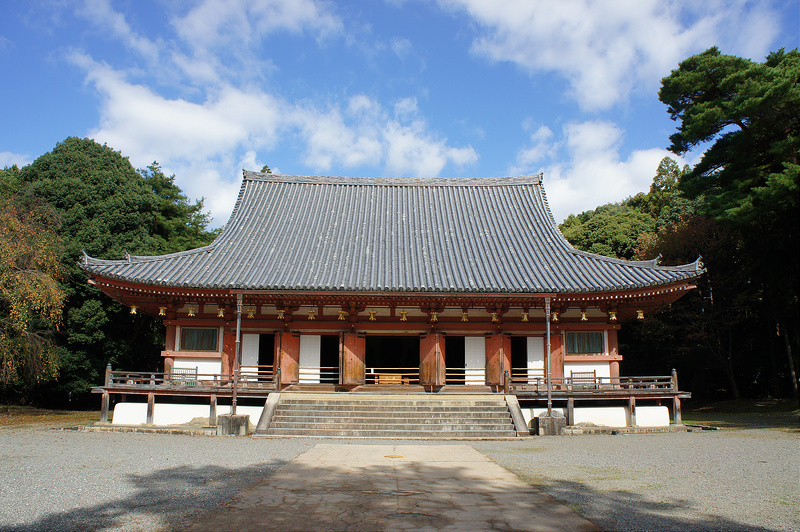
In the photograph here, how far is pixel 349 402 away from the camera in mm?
14492

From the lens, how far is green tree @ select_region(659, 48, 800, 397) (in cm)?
1820

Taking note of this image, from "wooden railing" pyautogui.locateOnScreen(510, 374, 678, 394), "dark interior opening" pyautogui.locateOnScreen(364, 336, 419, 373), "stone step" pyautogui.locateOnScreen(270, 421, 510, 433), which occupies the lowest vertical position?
"stone step" pyautogui.locateOnScreen(270, 421, 510, 433)

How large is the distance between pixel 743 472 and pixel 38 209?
22.5 meters

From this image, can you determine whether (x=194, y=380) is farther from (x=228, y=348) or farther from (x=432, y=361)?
(x=432, y=361)

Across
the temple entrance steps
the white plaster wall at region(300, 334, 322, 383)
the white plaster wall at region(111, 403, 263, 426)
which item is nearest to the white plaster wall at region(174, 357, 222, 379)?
the white plaster wall at region(111, 403, 263, 426)

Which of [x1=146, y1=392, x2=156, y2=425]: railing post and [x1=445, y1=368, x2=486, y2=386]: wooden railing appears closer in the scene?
[x1=146, y1=392, x2=156, y2=425]: railing post

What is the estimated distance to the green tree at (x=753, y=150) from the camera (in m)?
18.2

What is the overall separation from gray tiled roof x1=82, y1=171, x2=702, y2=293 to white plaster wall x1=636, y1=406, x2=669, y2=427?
12.3 ft

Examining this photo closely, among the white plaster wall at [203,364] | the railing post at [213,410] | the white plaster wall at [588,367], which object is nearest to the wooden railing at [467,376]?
the white plaster wall at [588,367]

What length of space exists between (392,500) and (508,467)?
10.3 feet

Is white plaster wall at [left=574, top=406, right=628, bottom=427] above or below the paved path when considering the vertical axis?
below

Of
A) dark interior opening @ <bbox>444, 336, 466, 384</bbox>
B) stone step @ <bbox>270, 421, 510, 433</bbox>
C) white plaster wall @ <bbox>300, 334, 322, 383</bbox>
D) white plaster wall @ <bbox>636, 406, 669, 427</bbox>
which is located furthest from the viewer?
dark interior opening @ <bbox>444, 336, 466, 384</bbox>

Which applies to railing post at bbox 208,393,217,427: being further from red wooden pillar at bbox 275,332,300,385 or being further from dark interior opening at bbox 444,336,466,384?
dark interior opening at bbox 444,336,466,384

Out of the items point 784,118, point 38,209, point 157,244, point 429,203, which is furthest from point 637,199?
point 38,209
